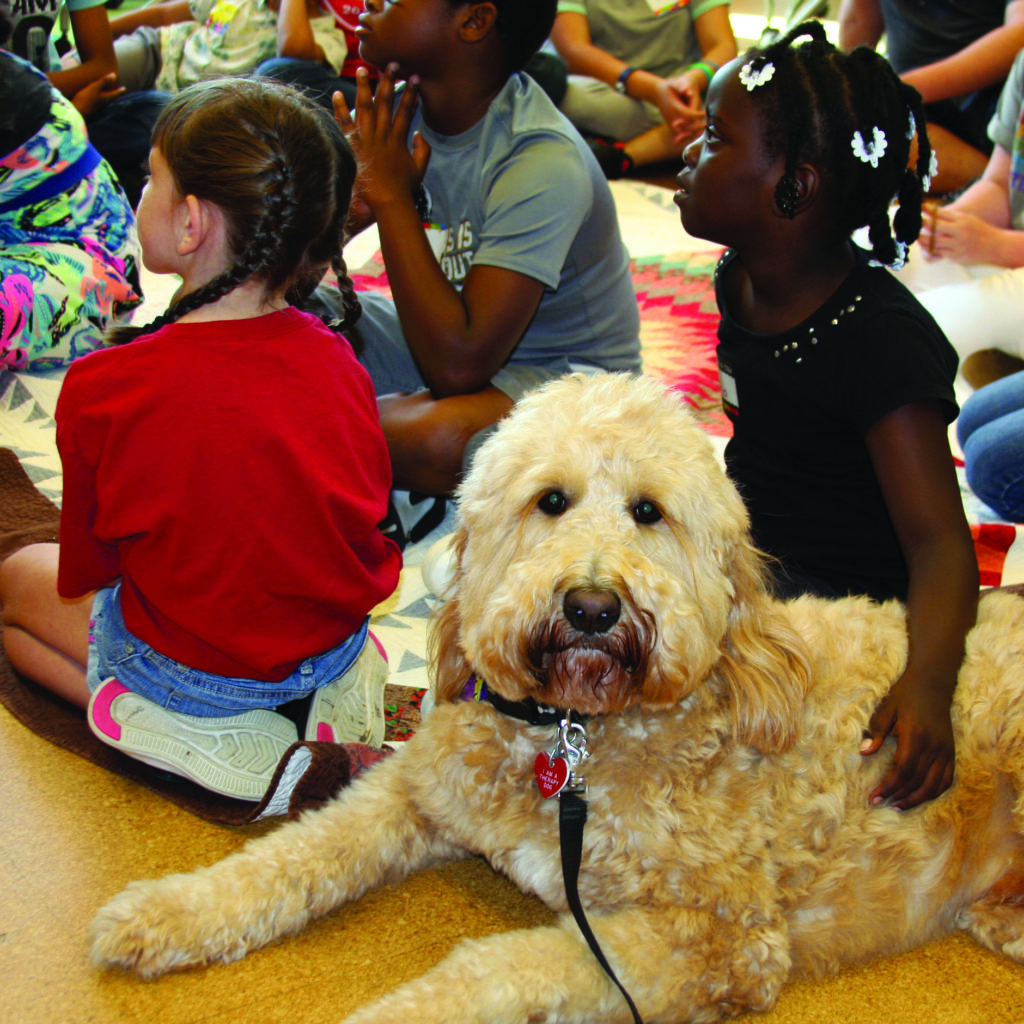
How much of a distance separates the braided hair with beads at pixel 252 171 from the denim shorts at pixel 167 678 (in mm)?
590

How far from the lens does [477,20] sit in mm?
2705

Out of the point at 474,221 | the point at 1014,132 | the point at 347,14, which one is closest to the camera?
the point at 474,221

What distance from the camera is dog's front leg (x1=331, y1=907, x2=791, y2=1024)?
1.48m

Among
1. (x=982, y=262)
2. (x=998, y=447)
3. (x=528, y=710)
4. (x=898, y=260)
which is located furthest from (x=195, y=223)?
(x=982, y=262)

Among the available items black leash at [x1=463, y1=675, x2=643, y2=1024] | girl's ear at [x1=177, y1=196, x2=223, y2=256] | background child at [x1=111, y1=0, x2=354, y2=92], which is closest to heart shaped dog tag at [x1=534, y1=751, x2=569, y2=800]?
black leash at [x1=463, y1=675, x2=643, y2=1024]

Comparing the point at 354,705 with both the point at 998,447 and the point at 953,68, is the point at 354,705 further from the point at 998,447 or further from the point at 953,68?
the point at 953,68

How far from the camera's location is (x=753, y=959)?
1.58 m

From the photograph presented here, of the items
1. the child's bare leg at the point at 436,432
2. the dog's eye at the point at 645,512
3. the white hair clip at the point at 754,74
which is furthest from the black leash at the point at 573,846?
the white hair clip at the point at 754,74

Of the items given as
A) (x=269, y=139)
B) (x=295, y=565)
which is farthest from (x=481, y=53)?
(x=295, y=565)

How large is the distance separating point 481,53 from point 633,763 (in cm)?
209

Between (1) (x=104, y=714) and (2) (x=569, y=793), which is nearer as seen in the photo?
(2) (x=569, y=793)

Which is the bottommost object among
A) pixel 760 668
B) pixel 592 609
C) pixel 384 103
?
pixel 760 668

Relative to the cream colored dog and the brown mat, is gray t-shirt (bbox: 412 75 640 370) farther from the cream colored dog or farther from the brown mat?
the brown mat

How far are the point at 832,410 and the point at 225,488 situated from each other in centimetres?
132
